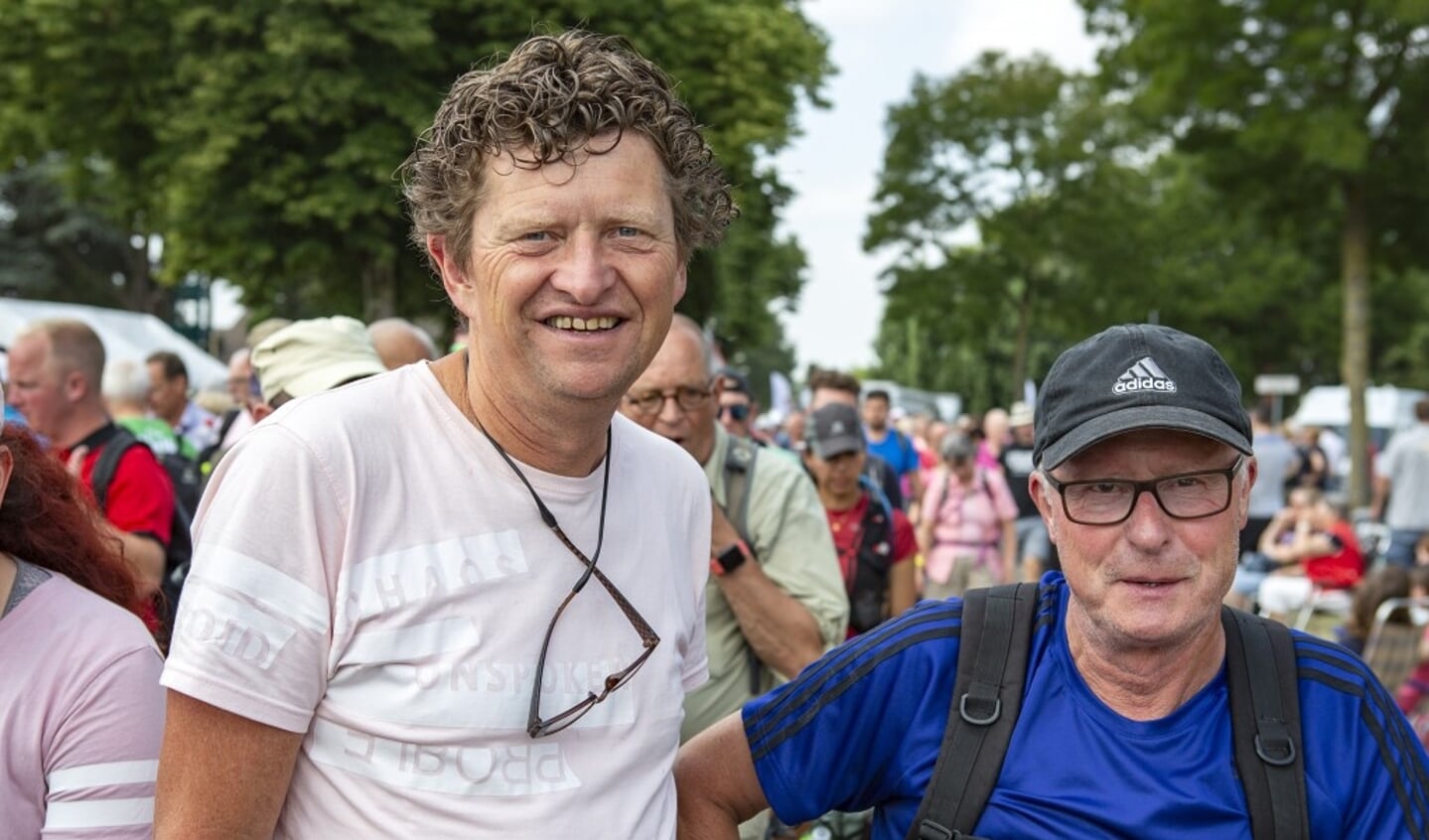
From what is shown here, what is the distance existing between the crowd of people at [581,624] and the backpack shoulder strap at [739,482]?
1499mm

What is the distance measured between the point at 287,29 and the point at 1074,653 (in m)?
18.9

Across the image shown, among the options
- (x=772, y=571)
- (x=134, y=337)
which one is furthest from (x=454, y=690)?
(x=134, y=337)

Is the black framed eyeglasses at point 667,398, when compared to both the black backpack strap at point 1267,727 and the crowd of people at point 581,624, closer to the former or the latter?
the crowd of people at point 581,624

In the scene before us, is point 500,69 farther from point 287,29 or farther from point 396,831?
point 287,29

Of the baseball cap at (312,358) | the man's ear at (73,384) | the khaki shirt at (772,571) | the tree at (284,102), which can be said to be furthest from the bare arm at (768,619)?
the tree at (284,102)

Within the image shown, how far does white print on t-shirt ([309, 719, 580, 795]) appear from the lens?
203 centimetres

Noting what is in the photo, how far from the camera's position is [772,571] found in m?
4.16

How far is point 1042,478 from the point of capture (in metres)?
2.52

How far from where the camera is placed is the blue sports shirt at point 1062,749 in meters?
2.32

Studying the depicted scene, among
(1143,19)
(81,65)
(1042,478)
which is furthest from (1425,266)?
(1042,478)

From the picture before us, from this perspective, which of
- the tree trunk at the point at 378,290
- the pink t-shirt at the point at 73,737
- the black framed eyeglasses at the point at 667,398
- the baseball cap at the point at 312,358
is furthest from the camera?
the tree trunk at the point at 378,290

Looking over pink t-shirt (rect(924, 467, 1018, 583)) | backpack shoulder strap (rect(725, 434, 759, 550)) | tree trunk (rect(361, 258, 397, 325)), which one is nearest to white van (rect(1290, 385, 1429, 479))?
tree trunk (rect(361, 258, 397, 325))

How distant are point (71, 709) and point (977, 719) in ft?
4.42

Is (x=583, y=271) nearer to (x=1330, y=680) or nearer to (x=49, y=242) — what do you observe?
(x=1330, y=680)
